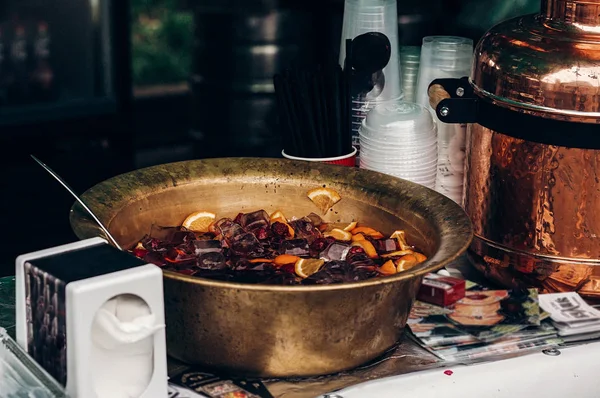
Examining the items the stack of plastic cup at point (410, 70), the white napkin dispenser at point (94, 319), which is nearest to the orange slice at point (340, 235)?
the white napkin dispenser at point (94, 319)

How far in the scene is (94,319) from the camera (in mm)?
1093

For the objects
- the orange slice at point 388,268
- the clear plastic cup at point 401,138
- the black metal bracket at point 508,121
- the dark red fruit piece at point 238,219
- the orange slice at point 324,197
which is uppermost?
the black metal bracket at point 508,121

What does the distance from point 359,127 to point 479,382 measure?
863 millimetres

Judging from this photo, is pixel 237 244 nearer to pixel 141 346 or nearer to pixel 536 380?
pixel 141 346

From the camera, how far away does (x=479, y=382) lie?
1354 millimetres

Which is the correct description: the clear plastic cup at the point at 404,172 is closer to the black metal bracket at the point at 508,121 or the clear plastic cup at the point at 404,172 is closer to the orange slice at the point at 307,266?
the black metal bracket at the point at 508,121

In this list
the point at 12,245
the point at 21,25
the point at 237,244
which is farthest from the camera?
the point at 21,25

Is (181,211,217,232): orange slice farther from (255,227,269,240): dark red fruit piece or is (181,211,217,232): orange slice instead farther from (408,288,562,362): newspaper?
(408,288,562,362): newspaper

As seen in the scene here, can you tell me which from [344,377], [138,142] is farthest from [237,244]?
[138,142]

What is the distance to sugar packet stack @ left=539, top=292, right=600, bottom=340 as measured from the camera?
1543 millimetres

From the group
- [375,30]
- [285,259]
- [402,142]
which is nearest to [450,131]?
[402,142]

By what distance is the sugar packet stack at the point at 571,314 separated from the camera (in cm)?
154

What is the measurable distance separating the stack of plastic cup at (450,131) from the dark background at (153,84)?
0.96ft

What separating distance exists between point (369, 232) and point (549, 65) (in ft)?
1.36
